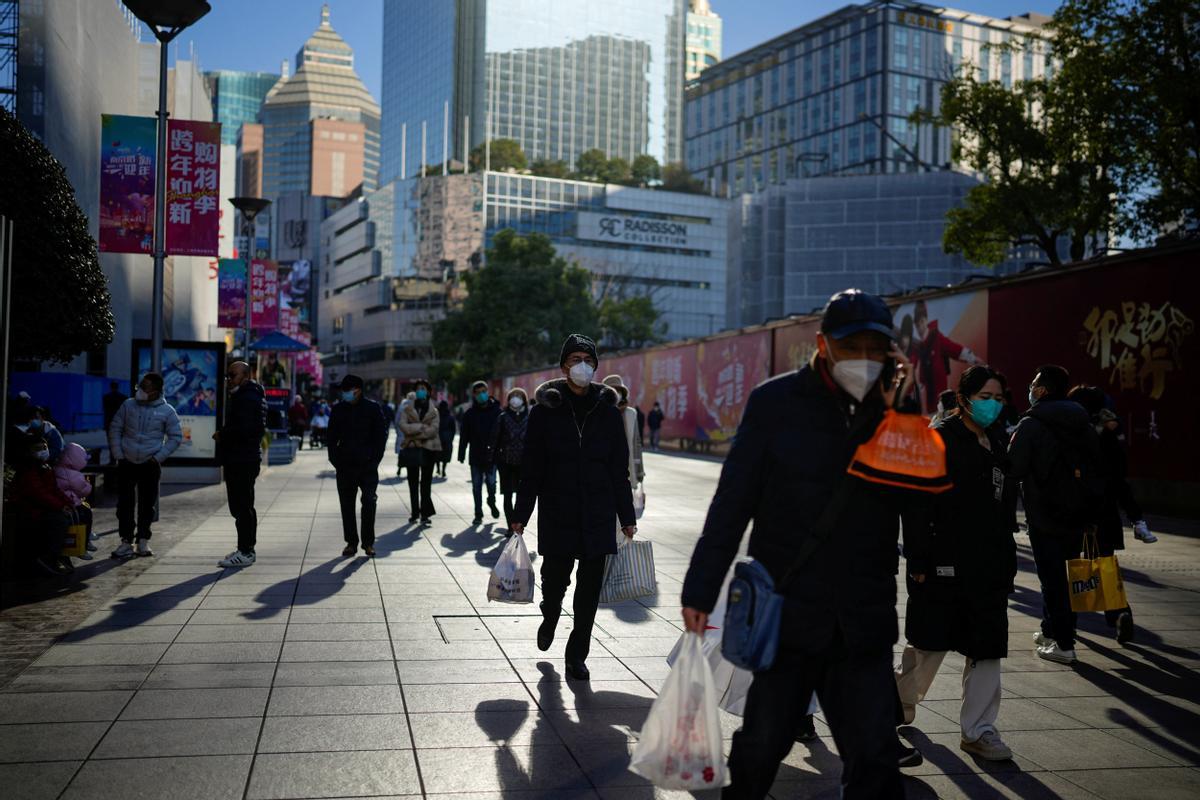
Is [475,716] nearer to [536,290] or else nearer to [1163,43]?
[1163,43]

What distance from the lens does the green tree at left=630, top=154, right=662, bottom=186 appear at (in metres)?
116

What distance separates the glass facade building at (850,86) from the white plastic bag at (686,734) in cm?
9764

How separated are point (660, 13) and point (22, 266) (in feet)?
451

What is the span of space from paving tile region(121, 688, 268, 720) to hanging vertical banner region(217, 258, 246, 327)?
85.6ft

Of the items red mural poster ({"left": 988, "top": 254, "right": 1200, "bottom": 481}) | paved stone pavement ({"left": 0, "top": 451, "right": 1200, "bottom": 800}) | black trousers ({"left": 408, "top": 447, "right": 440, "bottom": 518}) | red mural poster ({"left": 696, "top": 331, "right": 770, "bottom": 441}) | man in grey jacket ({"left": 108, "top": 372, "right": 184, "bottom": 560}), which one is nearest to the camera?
paved stone pavement ({"left": 0, "top": 451, "right": 1200, "bottom": 800})

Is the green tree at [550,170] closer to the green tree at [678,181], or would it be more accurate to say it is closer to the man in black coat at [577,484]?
the green tree at [678,181]

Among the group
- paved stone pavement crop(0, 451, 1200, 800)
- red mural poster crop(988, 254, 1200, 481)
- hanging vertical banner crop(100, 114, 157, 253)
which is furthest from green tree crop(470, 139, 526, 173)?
paved stone pavement crop(0, 451, 1200, 800)

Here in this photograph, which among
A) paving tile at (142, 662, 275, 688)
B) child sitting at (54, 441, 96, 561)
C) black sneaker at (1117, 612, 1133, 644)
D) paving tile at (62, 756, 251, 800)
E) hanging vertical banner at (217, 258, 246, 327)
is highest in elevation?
hanging vertical banner at (217, 258, 246, 327)

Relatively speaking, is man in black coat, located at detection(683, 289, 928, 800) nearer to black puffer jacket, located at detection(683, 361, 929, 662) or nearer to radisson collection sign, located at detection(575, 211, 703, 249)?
black puffer jacket, located at detection(683, 361, 929, 662)

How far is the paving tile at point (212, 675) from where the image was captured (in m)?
5.61

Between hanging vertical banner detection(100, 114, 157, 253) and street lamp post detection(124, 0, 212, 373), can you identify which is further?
hanging vertical banner detection(100, 114, 157, 253)

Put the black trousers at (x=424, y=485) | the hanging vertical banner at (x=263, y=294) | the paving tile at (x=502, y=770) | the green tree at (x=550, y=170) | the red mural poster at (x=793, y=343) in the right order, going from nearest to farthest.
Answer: the paving tile at (x=502, y=770)
the black trousers at (x=424, y=485)
the red mural poster at (x=793, y=343)
the hanging vertical banner at (x=263, y=294)
the green tree at (x=550, y=170)

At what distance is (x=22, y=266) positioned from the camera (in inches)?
490

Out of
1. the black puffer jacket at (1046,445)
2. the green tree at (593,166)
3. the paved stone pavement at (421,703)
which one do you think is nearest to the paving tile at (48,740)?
the paved stone pavement at (421,703)
